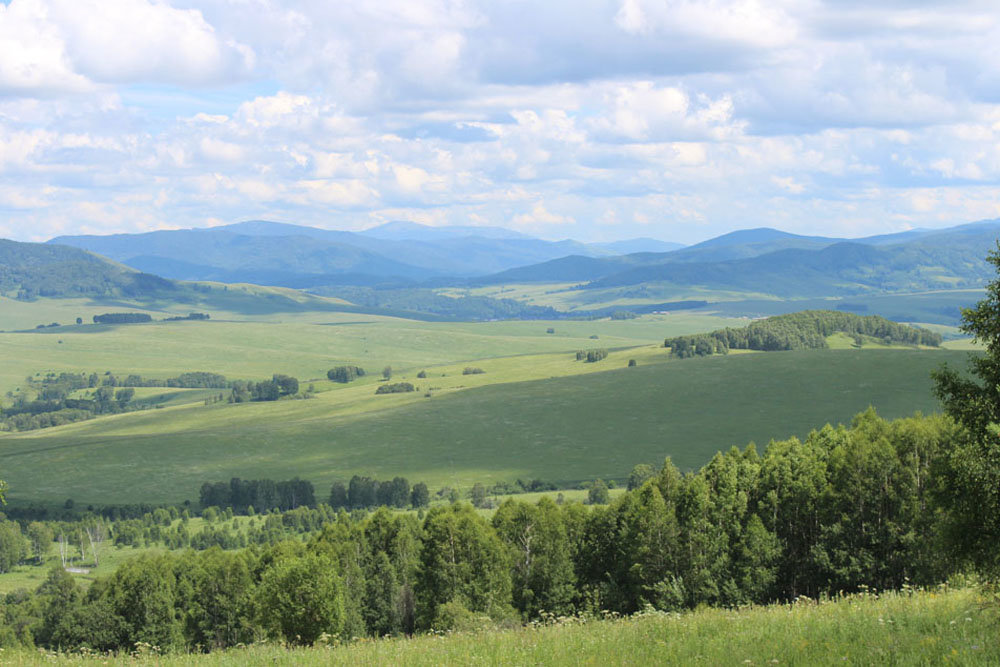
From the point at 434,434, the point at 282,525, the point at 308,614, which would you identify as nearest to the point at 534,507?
the point at 308,614

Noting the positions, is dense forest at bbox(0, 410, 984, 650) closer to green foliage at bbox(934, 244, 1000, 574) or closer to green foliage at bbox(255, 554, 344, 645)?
green foliage at bbox(255, 554, 344, 645)

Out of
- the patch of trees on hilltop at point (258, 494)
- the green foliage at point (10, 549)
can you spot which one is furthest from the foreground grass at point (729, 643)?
the patch of trees on hilltop at point (258, 494)

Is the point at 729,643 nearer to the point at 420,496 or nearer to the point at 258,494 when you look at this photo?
the point at 420,496

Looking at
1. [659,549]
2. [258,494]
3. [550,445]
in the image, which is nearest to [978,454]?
[659,549]

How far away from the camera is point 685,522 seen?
50.2 metres

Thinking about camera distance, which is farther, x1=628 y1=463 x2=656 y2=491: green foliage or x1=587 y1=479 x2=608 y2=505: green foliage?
x1=628 y1=463 x2=656 y2=491: green foliage

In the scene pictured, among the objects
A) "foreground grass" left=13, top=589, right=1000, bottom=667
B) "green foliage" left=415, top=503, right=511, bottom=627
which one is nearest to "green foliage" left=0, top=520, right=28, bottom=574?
"green foliage" left=415, top=503, right=511, bottom=627

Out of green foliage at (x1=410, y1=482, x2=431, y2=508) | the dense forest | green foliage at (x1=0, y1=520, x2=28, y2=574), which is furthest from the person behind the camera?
green foliage at (x1=410, y1=482, x2=431, y2=508)

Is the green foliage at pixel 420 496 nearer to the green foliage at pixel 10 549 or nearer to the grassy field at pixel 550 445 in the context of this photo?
the grassy field at pixel 550 445

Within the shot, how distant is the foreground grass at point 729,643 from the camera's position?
55.1 ft

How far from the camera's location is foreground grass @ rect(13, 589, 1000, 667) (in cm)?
1678

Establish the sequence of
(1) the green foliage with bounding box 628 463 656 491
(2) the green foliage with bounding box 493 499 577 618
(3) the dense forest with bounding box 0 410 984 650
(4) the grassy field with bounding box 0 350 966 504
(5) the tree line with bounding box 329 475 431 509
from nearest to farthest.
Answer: (3) the dense forest with bounding box 0 410 984 650 < (2) the green foliage with bounding box 493 499 577 618 < (1) the green foliage with bounding box 628 463 656 491 < (5) the tree line with bounding box 329 475 431 509 < (4) the grassy field with bounding box 0 350 966 504

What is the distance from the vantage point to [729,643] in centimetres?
1886

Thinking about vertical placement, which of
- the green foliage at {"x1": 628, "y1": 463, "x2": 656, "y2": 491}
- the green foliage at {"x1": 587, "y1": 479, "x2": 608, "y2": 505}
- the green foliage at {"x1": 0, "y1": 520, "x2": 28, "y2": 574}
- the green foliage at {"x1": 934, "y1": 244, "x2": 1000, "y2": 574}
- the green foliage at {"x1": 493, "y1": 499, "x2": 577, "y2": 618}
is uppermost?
the green foliage at {"x1": 934, "y1": 244, "x2": 1000, "y2": 574}
